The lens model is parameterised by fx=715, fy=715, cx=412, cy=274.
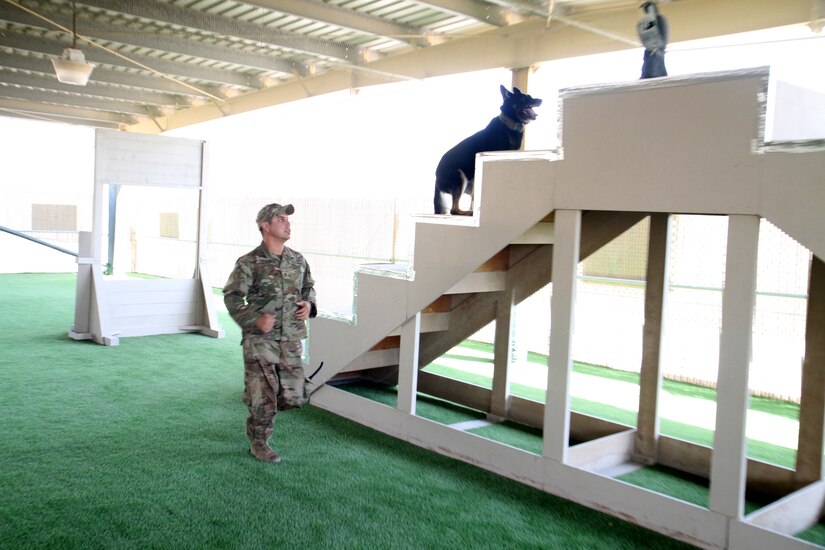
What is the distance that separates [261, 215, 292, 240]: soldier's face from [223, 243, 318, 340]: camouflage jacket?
0.13 metres

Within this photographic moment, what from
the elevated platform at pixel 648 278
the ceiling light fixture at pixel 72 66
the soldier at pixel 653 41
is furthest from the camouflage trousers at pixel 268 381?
the ceiling light fixture at pixel 72 66

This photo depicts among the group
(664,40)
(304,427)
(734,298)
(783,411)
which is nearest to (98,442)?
(304,427)

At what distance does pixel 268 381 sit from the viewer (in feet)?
14.9

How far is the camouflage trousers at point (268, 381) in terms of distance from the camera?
14.8 feet

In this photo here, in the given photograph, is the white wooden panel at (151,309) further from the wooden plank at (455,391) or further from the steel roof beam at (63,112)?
the steel roof beam at (63,112)

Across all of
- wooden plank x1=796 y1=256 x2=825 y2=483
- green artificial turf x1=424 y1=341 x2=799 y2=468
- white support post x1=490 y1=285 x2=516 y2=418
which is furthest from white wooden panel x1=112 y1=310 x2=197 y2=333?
wooden plank x1=796 y1=256 x2=825 y2=483

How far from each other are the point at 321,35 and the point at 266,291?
5597 millimetres

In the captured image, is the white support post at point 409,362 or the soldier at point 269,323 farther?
the white support post at point 409,362

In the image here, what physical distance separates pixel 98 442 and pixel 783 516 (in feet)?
13.5

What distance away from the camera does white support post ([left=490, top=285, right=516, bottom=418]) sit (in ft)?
18.6

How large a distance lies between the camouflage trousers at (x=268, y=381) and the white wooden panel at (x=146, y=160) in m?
4.80

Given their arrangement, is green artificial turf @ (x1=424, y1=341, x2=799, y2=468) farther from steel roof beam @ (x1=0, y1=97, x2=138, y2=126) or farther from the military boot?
steel roof beam @ (x1=0, y1=97, x2=138, y2=126)

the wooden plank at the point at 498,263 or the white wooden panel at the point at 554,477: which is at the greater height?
the wooden plank at the point at 498,263

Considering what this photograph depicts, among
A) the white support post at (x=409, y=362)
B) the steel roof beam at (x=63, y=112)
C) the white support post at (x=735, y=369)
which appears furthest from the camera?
the steel roof beam at (x=63, y=112)
